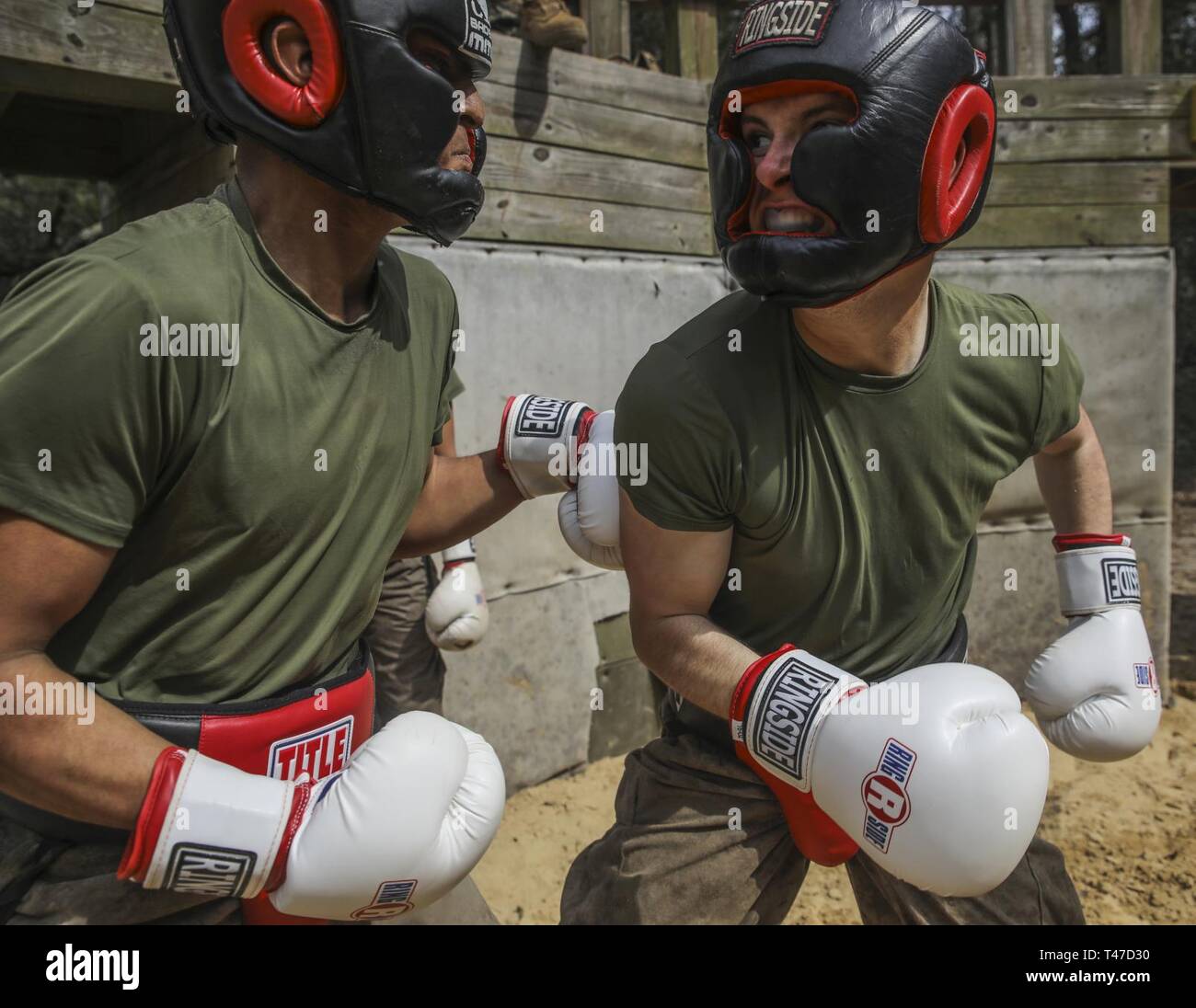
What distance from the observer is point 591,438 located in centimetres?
250

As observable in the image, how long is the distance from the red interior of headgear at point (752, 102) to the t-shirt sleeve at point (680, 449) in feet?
0.92

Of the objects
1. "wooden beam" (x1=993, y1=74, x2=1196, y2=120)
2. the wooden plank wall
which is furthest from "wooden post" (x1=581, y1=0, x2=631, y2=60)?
"wooden beam" (x1=993, y1=74, x2=1196, y2=120)

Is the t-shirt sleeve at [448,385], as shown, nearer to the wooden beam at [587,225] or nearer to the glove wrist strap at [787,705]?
the glove wrist strap at [787,705]

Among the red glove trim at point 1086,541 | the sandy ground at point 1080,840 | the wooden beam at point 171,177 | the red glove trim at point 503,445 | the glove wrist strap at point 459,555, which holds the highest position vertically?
the wooden beam at point 171,177

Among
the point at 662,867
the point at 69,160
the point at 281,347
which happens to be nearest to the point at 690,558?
the point at 662,867

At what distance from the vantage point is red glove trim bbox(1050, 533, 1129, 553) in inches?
105

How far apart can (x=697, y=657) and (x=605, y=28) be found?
3.74 meters

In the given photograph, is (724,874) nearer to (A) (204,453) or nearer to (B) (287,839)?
(B) (287,839)

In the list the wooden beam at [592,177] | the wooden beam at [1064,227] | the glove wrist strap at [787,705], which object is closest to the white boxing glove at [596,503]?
the glove wrist strap at [787,705]

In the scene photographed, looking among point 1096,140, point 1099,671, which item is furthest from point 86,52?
point 1096,140

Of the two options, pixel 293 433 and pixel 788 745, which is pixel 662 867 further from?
pixel 293 433

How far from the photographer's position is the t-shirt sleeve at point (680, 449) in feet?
7.03

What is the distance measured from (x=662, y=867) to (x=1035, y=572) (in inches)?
164

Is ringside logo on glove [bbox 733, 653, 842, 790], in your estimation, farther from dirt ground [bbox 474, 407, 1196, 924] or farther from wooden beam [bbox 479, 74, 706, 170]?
wooden beam [bbox 479, 74, 706, 170]
